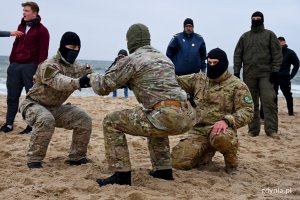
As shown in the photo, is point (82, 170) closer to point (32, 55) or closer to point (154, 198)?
point (154, 198)

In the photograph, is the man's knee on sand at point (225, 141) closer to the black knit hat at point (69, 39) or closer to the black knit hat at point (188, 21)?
the black knit hat at point (69, 39)

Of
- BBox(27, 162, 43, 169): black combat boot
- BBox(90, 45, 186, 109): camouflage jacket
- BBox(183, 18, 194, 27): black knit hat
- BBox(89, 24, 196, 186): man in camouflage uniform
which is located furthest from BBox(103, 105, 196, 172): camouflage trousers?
BBox(183, 18, 194, 27): black knit hat

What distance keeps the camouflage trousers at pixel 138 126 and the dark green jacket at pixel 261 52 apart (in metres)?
3.33

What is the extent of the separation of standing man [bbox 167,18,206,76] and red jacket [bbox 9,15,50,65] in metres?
2.25

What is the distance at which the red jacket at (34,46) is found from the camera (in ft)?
20.7

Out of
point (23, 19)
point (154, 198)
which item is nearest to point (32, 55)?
point (23, 19)

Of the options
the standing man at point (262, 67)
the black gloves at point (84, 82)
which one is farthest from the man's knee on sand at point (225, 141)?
the standing man at point (262, 67)

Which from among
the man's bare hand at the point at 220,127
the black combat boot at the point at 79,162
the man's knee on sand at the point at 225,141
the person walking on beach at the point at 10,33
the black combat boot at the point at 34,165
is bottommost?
the black combat boot at the point at 79,162

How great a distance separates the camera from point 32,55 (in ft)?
20.8

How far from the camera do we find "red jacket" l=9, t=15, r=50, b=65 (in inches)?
248

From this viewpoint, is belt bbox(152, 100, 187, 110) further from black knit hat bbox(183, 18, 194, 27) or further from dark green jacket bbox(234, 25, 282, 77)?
black knit hat bbox(183, 18, 194, 27)

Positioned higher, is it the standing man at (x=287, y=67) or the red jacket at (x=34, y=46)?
the red jacket at (x=34, y=46)

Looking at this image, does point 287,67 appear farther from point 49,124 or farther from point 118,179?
point 118,179

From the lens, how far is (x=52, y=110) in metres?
4.60
